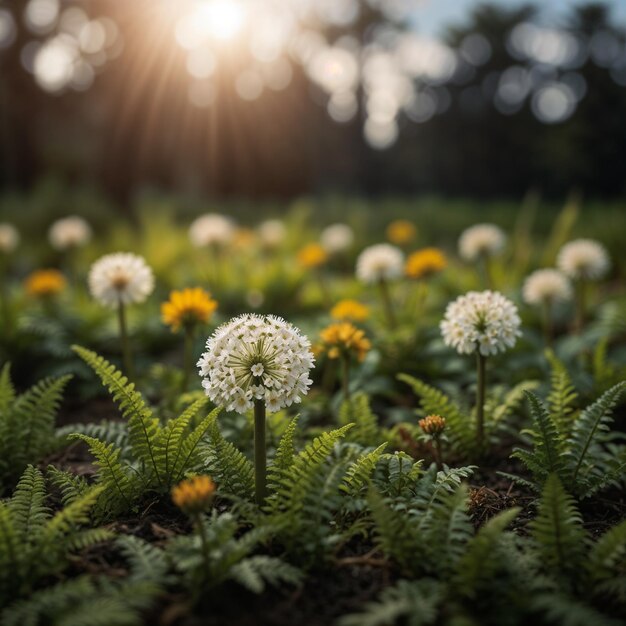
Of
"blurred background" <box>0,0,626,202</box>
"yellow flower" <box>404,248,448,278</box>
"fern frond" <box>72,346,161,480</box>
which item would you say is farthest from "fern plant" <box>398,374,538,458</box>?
"blurred background" <box>0,0,626,202</box>

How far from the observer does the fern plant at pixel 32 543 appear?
1909 millimetres

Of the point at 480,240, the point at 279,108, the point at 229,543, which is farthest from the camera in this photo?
the point at 279,108

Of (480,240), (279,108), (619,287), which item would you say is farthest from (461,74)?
(480,240)

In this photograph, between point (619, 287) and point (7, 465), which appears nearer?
point (7, 465)

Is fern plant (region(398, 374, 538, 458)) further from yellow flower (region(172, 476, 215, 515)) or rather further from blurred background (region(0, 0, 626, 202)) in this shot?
blurred background (region(0, 0, 626, 202))

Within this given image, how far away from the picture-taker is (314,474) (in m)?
2.18

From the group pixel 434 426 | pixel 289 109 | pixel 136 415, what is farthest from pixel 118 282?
pixel 289 109

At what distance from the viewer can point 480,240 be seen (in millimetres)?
5020

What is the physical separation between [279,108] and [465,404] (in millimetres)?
19919

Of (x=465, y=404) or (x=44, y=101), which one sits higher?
(x=44, y=101)

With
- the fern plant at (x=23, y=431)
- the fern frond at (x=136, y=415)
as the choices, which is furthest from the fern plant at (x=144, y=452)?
the fern plant at (x=23, y=431)

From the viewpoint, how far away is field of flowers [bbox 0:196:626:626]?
1.87 metres

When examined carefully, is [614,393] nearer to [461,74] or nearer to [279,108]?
[279,108]

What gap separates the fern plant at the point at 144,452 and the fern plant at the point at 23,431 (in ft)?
1.72
